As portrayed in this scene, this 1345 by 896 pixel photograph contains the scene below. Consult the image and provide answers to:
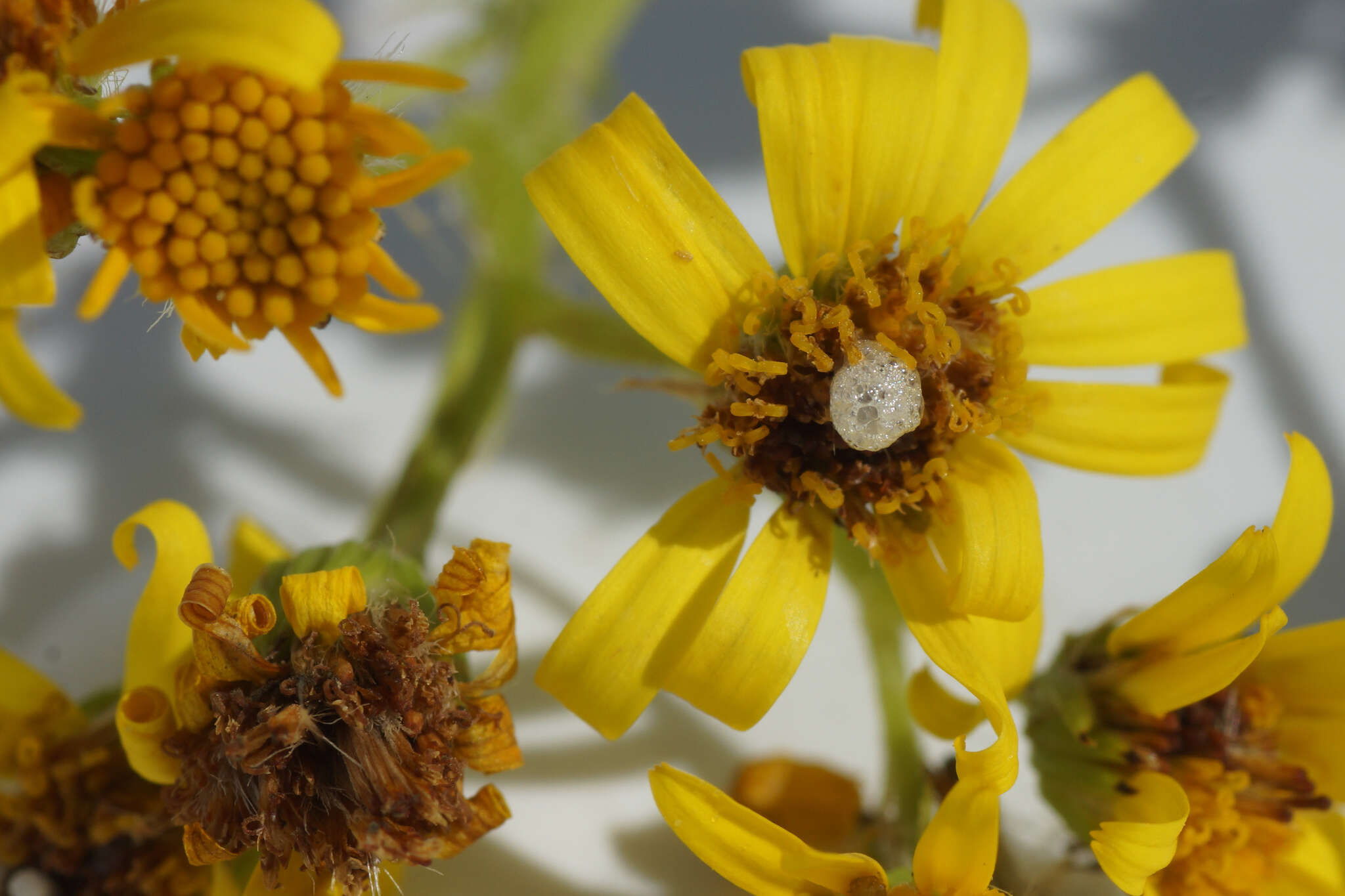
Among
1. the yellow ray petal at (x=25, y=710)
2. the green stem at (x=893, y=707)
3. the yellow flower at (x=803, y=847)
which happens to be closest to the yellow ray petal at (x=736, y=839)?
the yellow flower at (x=803, y=847)

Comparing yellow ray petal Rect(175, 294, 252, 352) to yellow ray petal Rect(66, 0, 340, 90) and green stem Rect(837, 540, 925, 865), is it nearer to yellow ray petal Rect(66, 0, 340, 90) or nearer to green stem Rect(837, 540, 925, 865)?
yellow ray petal Rect(66, 0, 340, 90)

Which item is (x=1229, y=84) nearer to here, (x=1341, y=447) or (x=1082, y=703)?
(x=1341, y=447)

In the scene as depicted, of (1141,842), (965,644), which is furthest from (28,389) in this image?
(1141,842)

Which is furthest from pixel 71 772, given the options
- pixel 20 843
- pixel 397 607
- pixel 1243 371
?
pixel 1243 371

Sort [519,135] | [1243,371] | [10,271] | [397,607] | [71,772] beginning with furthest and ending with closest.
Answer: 1. [1243,371]
2. [519,135]
3. [71,772]
4. [397,607]
5. [10,271]

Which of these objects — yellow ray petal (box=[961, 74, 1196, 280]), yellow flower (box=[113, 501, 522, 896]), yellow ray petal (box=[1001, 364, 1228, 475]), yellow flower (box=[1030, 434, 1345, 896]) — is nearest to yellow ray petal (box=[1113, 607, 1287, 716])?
yellow flower (box=[1030, 434, 1345, 896])

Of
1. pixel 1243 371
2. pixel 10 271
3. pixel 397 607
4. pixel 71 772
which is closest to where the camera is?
pixel 10 271

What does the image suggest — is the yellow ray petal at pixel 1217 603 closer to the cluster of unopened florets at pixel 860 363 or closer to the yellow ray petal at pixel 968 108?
the cluster of unopened florets at pixel 860 363
